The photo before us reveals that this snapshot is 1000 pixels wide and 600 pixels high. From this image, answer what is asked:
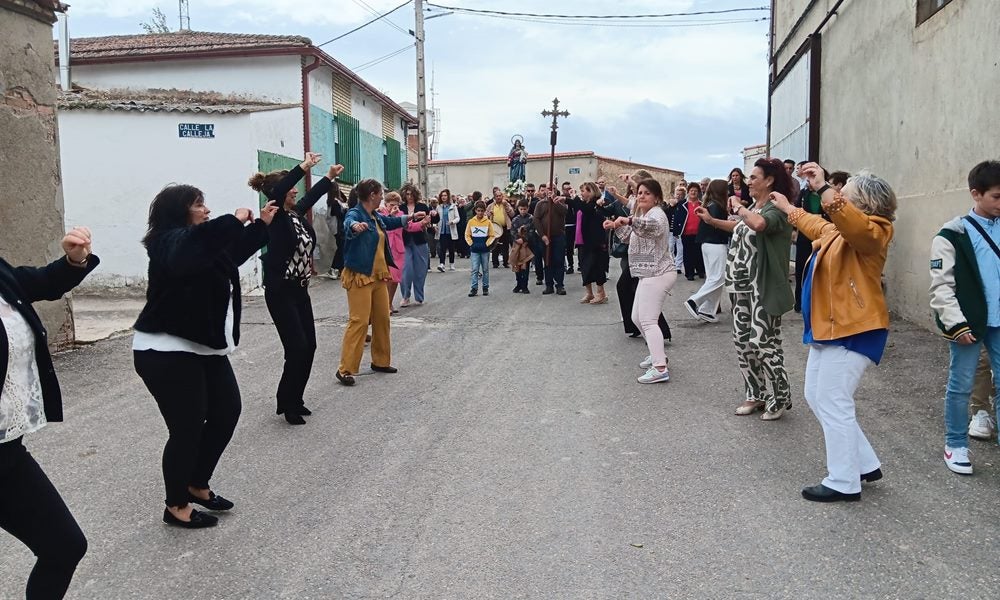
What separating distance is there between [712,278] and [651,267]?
11.1 ft

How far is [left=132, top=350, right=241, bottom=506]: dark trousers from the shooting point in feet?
13.0

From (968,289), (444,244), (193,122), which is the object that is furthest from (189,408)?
(444,244)

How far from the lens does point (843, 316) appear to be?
426 cm

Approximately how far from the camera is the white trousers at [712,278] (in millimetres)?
10422

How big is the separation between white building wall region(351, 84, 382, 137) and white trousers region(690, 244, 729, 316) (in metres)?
14.7

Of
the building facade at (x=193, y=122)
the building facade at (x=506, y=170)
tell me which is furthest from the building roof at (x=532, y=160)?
the building facade at (x=193, y=122)

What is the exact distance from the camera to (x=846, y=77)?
12.9 meters

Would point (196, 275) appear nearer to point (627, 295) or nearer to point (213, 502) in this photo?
point (213, 502)

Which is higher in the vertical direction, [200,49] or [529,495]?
[200,49]

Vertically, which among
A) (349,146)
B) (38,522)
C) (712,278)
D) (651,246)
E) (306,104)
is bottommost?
(38,522)

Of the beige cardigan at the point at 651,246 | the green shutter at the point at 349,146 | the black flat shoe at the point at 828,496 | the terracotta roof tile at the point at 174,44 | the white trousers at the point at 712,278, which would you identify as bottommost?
the black flat shoe at the point at 828,496

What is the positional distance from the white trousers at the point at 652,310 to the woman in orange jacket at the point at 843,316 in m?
2.77

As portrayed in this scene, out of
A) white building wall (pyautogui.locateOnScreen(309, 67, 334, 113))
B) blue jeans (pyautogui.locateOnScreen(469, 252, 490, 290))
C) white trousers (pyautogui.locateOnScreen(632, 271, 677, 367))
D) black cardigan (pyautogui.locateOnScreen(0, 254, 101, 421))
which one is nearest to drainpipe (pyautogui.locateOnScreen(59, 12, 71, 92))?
white building wall (pyautogui.locateOnScreen(309, 67, 334, 113))

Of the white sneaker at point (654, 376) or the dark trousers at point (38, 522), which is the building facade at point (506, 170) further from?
the dark trousers at point (38, 522)
